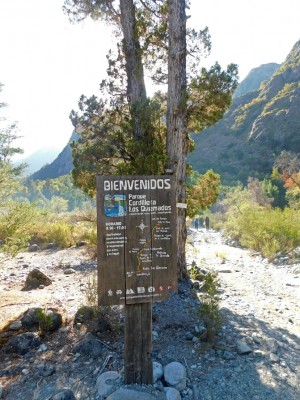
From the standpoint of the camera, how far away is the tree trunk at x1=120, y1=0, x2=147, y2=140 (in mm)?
6704

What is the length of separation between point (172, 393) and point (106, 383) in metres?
0.62

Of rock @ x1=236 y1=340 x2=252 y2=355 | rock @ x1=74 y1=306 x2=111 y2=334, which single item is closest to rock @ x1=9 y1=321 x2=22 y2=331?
rock @ x1=74 y1=306 x2=111 y2=334

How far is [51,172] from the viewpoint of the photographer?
364ft

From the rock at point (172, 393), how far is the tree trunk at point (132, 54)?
5184 mm

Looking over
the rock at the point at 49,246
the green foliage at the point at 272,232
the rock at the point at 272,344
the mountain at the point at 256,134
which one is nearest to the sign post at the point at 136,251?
the rock at the point at 272,344

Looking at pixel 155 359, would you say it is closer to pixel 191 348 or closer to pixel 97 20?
pixel 191 348

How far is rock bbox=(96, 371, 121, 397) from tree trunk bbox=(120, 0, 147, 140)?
5.03 meters

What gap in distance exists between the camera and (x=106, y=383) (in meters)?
3.08

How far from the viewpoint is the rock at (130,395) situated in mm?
2721

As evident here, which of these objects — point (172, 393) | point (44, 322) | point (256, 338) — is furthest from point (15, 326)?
point (256, 338)

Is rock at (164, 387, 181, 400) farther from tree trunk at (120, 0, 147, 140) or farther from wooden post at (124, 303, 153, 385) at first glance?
tree trunk at (120, 0, 147, 140)

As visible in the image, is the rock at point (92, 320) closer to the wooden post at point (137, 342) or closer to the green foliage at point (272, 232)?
the wooden post at point (137, 342)

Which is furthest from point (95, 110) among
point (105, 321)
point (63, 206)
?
point (63, 206)

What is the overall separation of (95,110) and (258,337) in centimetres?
518
